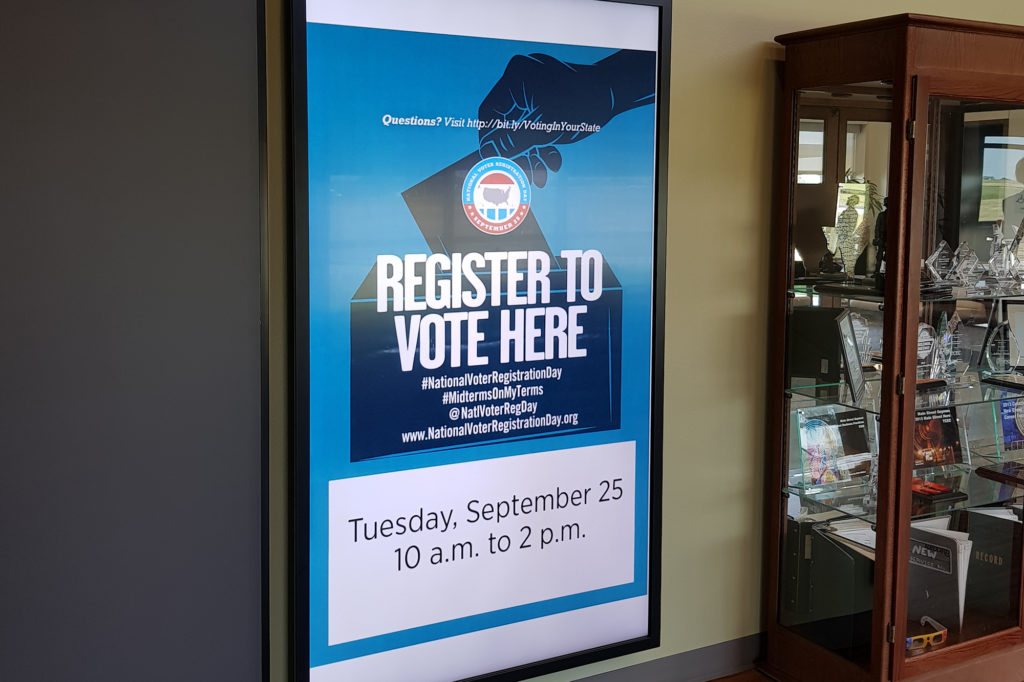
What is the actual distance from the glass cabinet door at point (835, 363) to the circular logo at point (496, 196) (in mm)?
959

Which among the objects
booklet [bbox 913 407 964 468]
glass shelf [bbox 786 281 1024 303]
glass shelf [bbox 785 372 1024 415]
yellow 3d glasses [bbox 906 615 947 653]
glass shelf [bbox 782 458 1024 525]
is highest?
glass shelf [bbox 786 281 1024 303]

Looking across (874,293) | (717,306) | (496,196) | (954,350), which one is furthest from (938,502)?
(496,196)

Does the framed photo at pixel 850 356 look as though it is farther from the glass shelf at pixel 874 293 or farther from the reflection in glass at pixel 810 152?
the reflection in glass at pixel 810 152

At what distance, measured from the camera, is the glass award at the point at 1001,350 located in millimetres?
2965

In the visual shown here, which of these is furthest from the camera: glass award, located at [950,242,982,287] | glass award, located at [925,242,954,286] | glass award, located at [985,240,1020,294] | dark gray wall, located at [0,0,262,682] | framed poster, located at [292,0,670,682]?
glass award, located at [985,240,1020,294]

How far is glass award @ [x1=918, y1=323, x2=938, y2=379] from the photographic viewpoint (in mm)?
2732

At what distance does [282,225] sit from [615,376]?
1061mm

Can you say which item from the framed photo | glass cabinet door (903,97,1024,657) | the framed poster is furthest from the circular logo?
glass cabinet door (903,97,1024,657)

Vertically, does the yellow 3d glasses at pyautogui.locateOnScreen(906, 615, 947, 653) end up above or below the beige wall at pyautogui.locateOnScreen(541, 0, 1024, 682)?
below

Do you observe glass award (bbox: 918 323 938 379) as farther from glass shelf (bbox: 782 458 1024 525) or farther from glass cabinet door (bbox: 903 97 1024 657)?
glass shelf (bbox: 782 458 1024 525)

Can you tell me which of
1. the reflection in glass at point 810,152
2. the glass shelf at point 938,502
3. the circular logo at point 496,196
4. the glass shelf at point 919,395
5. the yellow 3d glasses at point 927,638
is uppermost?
the reflection in glass at point 810,152

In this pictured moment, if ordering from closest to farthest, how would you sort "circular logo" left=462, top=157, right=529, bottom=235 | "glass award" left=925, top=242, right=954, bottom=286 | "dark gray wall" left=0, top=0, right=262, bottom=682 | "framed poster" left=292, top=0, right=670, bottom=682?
"dark gray wall" left=0, top=0, right=262, bottom=682 → "framed poster" left=292, top=0, right=670, bottom=682 → "circular logo" left=462, top=157, right=529, bottom=235 → "glass award" left=925, top=242, right=954, bottom=286

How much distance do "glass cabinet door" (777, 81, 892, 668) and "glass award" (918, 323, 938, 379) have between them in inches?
6.4

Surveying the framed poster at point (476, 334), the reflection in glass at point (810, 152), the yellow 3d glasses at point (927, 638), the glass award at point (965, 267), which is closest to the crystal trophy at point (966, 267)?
the glass award at point (965, 267)
